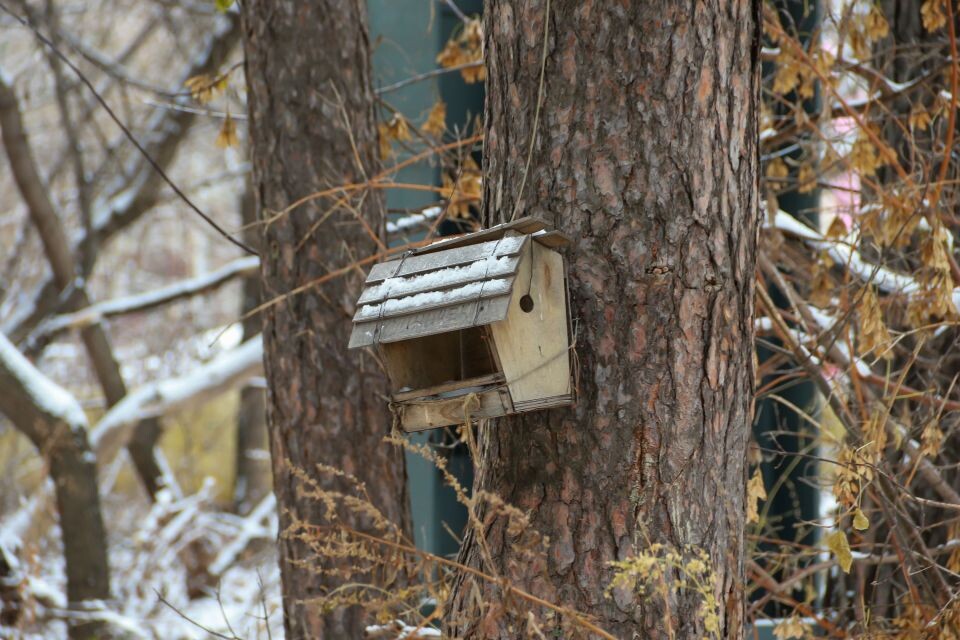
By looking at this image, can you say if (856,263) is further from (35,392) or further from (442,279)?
(35,392)

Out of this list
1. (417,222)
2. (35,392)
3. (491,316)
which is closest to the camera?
(491,316)

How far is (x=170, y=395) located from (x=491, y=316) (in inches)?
223

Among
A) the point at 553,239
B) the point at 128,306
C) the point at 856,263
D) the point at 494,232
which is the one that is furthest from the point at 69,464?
the point at 553,239

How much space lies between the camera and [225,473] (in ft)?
44.7

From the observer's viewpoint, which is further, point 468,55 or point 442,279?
point 468,55

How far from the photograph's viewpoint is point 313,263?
371 centimetres

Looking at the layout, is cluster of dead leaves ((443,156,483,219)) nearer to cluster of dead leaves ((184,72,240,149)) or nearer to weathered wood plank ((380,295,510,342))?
cluster of dead leaves ((184,72,240,149))

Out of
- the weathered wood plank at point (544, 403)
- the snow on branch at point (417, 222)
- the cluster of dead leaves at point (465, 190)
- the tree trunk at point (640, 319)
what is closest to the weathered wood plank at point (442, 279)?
the tree trunk at point (640, 319)

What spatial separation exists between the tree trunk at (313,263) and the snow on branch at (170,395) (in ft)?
11.4

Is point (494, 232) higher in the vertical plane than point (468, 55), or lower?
lower

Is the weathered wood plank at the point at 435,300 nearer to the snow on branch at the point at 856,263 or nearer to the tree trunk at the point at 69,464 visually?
the snow on branch at the point at 856,263

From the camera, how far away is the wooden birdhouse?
2.11m

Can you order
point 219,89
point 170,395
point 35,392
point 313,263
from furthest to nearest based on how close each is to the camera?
point 170,395
point 35,392
point 219,89
point 313,263

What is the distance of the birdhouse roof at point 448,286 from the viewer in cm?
211
